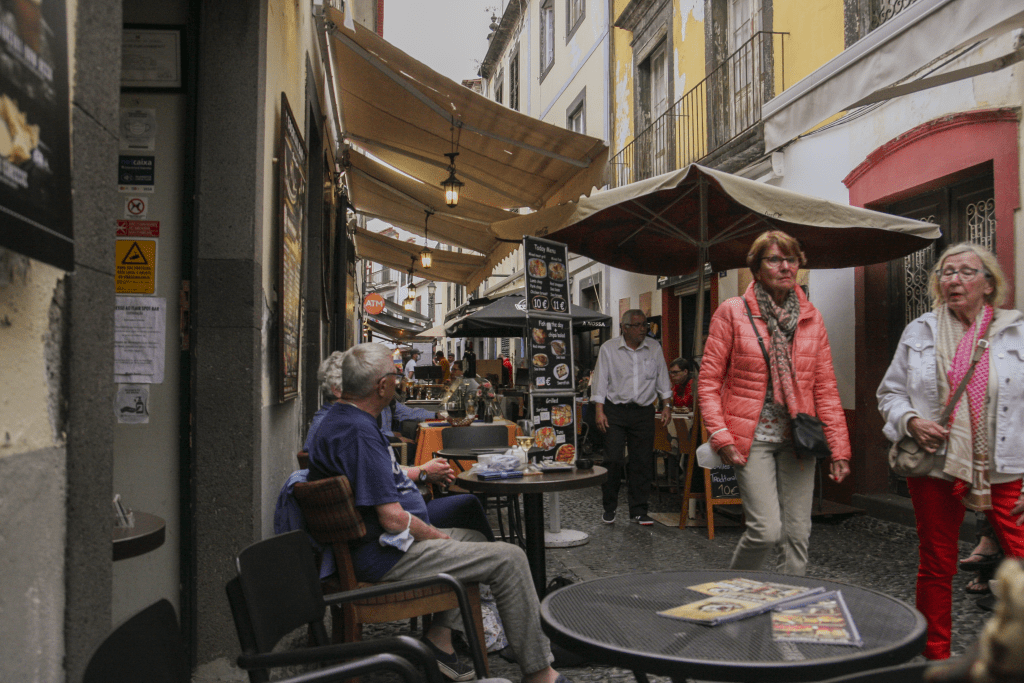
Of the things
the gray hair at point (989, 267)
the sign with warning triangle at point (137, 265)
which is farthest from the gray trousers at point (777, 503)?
the sign with warning triangle at point (137, 265)

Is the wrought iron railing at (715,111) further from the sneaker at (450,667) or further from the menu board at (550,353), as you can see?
the sneaker at (450,667)

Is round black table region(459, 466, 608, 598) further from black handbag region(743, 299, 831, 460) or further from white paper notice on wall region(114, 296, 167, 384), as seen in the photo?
white paper notice on wall region(114, 296, 167, 384)

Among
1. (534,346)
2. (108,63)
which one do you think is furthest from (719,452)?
(534,346)

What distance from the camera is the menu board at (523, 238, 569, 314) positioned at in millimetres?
6812

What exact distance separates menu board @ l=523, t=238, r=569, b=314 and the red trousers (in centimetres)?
388

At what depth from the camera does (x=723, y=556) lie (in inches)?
224

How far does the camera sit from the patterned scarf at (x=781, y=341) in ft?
12.0

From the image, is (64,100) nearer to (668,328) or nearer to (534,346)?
(534,346)

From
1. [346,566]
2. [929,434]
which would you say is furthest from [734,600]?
[929,434]

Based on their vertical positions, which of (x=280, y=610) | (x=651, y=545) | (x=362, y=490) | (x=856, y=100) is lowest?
(x=651, y=545)

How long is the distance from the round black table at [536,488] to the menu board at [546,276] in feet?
8.81

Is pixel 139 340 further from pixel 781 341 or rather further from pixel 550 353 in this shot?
pixel 550 353

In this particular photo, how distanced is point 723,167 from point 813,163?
73.3 inches

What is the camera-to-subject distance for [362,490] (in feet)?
9.70
